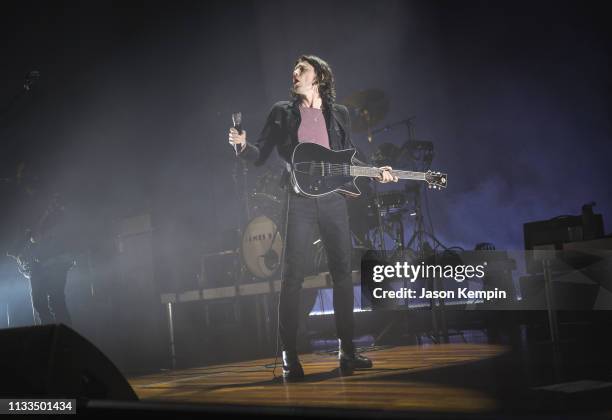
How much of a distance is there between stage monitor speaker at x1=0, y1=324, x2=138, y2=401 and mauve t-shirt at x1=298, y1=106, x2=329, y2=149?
1702mm

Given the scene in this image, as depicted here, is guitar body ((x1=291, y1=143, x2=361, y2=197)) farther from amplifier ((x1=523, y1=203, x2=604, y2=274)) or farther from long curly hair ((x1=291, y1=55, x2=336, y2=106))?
amplifier ((x1=523, y1=203, x2=604, y2=274))

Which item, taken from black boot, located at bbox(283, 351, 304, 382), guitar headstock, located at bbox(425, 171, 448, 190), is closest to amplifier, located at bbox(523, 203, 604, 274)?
guitar headstock, located at bbox(425, 171, 448, 190)

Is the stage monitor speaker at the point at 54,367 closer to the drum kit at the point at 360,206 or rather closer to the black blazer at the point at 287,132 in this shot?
the black blazer at the point at 287,132

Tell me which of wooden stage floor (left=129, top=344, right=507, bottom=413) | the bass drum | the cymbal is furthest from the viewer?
the cymbal

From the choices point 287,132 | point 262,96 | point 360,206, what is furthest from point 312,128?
point 262,96

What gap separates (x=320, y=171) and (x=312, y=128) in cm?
27

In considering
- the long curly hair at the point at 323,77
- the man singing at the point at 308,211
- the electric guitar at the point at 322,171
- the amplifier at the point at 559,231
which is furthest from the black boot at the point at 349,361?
the amplifier at the point at 559,231

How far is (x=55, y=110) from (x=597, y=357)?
5.59m

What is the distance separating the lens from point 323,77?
3.09 m

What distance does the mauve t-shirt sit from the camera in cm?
302

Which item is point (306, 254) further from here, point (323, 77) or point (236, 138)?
point (323, 77)

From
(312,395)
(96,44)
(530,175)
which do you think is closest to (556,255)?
(530,175)

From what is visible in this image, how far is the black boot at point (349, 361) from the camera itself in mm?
2922

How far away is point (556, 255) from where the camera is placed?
4652mm
